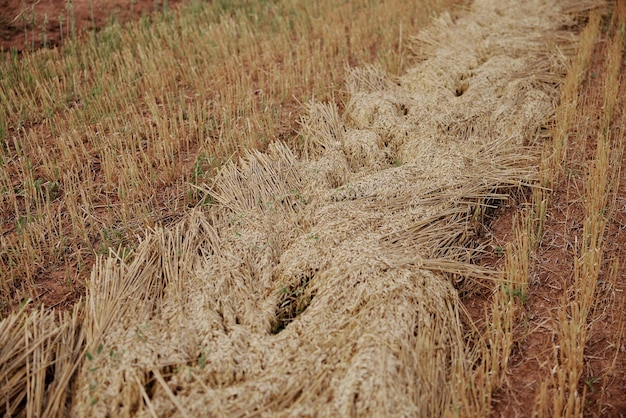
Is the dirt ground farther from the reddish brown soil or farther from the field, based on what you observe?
the reddish brown soil

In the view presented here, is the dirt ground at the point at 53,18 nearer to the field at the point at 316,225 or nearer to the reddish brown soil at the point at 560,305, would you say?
the field at the point at 316,225

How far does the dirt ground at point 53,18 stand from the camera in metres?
5.02

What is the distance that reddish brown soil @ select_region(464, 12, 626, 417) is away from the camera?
2.05 meters

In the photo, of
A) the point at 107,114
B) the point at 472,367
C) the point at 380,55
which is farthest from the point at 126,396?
the point at 380,55

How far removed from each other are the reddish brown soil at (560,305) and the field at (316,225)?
0.04 feet

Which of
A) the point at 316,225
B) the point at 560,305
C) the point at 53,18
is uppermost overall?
the point at 53,18

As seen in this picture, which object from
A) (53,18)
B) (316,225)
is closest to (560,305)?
(316,225)

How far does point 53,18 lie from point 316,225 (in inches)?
168

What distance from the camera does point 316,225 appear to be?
8.65ft

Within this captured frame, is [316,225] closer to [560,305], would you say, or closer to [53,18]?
[560,305]

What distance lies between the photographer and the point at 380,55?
4629 mm

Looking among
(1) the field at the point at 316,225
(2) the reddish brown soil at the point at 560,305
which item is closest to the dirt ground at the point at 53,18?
(1) the field at the point at 316,225

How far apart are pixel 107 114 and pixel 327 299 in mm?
2493

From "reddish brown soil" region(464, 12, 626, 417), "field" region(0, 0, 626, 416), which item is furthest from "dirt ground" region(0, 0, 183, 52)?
"reddish brown soil" region(464, 12, 626, 417)
